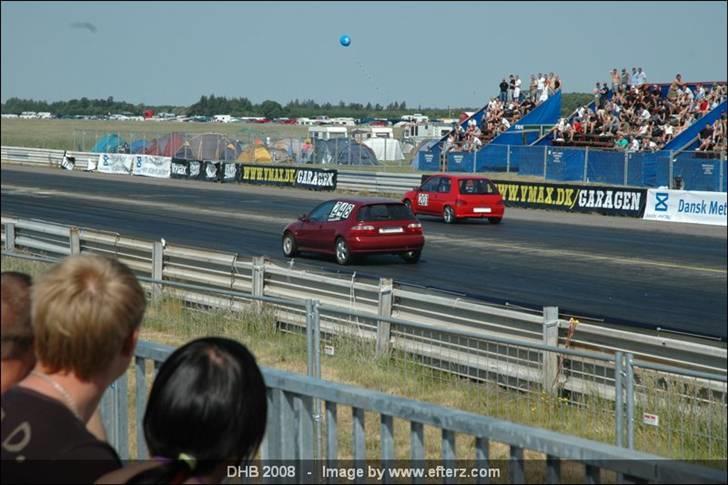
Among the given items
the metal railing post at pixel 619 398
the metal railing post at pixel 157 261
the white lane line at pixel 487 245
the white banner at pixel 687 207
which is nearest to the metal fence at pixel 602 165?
the white banner at pixel 687 207

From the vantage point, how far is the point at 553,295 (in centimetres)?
2038

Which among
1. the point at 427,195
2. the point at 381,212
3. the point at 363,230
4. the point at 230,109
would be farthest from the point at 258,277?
the point at 230,109

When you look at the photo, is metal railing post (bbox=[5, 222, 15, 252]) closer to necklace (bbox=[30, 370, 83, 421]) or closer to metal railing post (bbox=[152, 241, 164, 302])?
metal railing post (bbox=[152, 241, 164, 302])

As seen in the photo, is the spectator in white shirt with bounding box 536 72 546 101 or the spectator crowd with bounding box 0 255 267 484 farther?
the spectator in white shirt with bounding box 536 72 546 101

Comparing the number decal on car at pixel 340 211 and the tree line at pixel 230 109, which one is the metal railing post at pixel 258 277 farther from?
the tree line at pixel 230 109

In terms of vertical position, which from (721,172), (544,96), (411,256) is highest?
(544,96)

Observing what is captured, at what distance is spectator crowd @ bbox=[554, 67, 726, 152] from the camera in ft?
141

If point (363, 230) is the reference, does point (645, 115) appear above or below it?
above

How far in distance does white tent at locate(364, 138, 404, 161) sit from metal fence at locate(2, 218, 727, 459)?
4754 centimetres

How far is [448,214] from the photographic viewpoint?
3434 centimetres

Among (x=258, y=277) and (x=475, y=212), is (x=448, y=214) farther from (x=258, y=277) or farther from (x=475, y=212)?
(x=258, y=277)

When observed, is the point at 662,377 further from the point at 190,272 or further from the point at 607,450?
the point at 190,272

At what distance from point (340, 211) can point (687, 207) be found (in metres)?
13.9

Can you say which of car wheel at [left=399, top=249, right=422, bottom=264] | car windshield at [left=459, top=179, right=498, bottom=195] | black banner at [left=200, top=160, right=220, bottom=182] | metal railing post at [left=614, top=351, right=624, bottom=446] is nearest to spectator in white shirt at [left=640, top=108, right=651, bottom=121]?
car windshield at [left=459, top=179, right=498, bottom=195]
